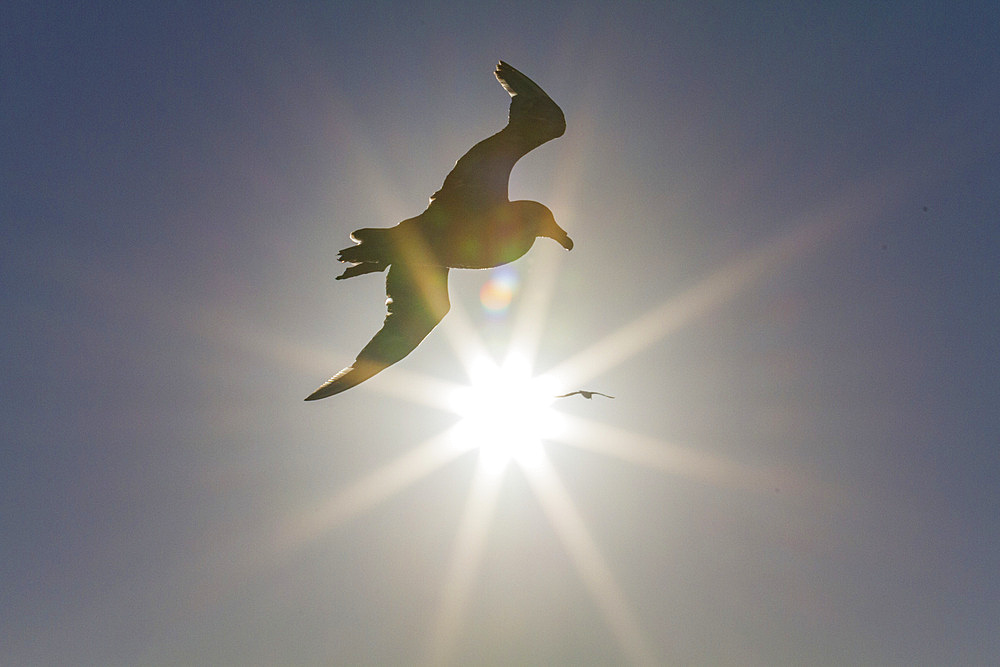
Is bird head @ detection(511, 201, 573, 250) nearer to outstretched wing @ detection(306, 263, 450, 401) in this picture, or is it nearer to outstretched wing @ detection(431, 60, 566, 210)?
outstretched wing @ detection(431, 60, 566, 210)

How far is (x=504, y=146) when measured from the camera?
975 cm

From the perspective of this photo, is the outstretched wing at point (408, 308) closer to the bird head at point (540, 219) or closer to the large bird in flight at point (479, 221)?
the large bird in flight at point (479, 221)

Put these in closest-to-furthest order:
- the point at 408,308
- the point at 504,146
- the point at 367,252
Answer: the point at 504,146
the point at 367,252
the point at 408,308

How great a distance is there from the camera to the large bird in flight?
9719 millimetres

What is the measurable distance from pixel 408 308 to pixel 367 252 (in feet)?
3.85

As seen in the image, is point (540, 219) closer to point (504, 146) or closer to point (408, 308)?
point (504, 146)

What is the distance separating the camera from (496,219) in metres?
9.81

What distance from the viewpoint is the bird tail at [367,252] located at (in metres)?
9.87

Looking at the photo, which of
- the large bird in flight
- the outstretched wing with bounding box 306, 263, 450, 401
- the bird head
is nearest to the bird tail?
the large bird in flight

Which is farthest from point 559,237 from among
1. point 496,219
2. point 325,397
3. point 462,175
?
point 325,397

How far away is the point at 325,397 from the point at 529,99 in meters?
5.25

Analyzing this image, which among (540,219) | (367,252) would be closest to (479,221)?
(540,219)

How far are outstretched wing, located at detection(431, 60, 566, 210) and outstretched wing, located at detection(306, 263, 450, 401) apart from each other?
1.26 m

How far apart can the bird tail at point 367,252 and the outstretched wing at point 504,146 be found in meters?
1.00
